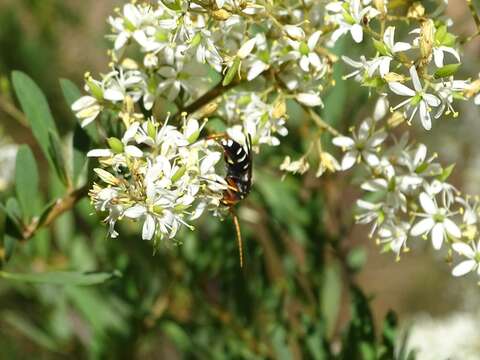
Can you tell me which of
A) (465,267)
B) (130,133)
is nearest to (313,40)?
(130,133)

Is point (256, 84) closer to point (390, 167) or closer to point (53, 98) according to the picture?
point (390, 167)

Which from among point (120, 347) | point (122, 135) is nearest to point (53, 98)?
point (120, 347)

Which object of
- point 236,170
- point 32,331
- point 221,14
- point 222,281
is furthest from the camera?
point 32,331

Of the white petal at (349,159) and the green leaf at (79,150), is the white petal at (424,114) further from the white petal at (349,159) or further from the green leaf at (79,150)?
the green leaf at (79,150)

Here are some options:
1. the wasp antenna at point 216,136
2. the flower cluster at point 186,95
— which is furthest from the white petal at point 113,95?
the wasp antenna at point 216,136

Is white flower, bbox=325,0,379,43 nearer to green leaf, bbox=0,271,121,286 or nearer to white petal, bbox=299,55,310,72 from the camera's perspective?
white petal, bbox=299,55,310,72

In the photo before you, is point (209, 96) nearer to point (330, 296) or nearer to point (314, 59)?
point (314, 59)

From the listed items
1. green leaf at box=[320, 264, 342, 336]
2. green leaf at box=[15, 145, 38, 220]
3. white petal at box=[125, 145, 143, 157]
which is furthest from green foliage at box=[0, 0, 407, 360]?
white petal at box=[125, 145, 143, 157]
